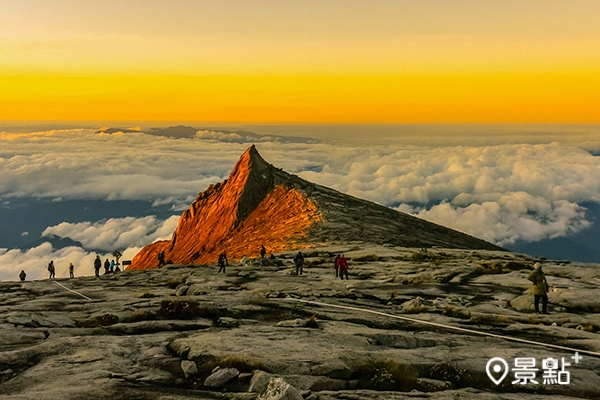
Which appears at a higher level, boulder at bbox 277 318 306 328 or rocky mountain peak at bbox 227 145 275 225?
rocky mountain peak at bbox 227 145 275 225

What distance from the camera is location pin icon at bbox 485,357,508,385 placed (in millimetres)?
14387

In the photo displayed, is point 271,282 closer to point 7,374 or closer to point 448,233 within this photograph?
point 7,374

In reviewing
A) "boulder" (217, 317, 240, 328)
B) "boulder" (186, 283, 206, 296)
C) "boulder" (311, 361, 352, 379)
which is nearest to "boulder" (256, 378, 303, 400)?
"boulder" (311, 361, 352, 379)

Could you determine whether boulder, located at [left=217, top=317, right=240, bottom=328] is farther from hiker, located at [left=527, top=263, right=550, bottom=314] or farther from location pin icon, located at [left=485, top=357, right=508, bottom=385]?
hiker, located at [left=527, top=263, right=550, bottom=314]

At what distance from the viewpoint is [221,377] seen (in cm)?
1352

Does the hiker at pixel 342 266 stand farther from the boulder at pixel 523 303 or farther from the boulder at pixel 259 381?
the boulder at pixel 259 381

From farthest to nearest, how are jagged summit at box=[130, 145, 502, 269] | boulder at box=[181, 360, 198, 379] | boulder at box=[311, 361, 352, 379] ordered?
1. jagged summit at box=[130, 145, 502, 269]
2. boulder at box=[181, 360, 198, 379]
3. boulder at box=[311, 361, 352, 379]

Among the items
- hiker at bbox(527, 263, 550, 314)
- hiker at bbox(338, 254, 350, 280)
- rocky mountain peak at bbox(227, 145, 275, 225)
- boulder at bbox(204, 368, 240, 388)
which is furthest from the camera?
rocky mountain peak at bbox(227, 145, 275, 225)

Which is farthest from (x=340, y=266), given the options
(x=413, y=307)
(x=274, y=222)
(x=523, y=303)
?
(x=274, y=222)

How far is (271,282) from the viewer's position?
33.1 meters

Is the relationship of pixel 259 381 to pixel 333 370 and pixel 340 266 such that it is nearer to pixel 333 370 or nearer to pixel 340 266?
pixel 333 370

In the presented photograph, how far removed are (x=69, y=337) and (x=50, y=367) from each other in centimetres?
306

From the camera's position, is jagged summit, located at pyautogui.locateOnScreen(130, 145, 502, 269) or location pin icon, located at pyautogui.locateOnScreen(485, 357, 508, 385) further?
jagged summit, located at pyautogui.locateOnScreen(130, 145, 502, 269)

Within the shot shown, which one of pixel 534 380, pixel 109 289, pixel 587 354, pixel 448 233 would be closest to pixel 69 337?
pixel 534 380
